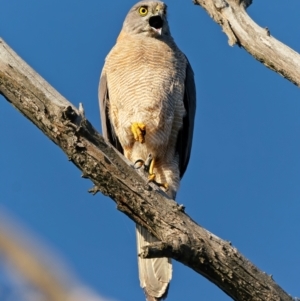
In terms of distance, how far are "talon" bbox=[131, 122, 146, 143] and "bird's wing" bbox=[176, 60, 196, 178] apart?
59cm

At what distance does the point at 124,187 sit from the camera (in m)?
3.08

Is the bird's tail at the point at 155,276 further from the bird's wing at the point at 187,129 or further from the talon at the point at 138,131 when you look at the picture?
the bird's wing at the point at 187,129

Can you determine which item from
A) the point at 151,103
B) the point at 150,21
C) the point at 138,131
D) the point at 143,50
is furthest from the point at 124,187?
the point at 150,21

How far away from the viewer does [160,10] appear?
661cm

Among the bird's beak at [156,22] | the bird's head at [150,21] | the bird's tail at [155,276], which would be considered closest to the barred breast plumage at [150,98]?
the bird's head at [150,21]

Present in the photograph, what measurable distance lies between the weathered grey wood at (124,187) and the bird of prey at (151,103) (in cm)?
234

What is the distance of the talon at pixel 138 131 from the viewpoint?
5.69 m

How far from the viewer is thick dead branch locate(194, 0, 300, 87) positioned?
4.03 metres

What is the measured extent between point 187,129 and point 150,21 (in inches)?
65.2

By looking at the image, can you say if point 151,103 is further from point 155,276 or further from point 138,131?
point 155,276

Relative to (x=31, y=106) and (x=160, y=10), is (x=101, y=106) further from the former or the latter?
(x=31, y=106)

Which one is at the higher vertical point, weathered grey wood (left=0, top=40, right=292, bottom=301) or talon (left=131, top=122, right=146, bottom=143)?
talon (left=131, top=122, right=146, bottom=143)

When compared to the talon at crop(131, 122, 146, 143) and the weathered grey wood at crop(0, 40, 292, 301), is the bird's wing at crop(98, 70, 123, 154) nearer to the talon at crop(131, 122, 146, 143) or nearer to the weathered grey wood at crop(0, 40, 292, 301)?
the talon at crop(131, 122, 146, 143)

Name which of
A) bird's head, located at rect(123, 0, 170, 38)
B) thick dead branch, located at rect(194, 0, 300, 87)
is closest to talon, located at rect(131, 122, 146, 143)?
bird's head, located at rect(123, 0, 170, 38)
